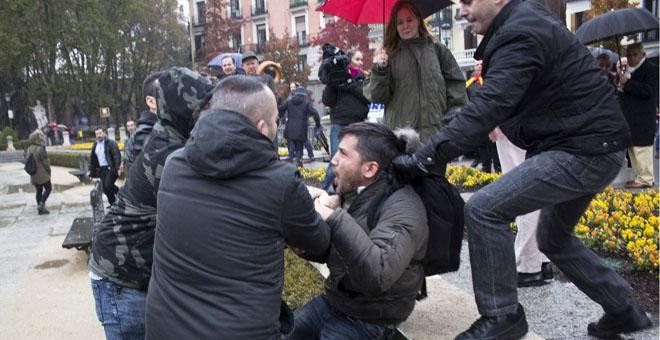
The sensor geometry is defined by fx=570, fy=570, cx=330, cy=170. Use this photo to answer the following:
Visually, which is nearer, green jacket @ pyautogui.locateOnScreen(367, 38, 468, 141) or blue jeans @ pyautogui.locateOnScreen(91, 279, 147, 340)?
blue jeans @ pyautogui.locateOnScreen(91, 279, 147, 340)

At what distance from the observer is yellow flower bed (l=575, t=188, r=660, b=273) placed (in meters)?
3.73

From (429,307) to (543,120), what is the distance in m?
1.22

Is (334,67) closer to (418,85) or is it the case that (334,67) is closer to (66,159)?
(418,85)

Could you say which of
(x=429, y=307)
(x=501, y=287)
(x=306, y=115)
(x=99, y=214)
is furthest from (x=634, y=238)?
(x=306, y=115)

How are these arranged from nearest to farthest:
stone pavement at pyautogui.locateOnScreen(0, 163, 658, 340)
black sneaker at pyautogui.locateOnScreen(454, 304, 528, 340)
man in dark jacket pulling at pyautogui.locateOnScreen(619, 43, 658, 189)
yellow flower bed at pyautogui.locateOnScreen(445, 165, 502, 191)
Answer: black sneaker at pyautogui.locateOnScreen(454, 304, 528, 340) < stone pavement at pyautogui.locateOnScreen(0, 163, 658, 340) < man in dark jacket pulling at pyautogui.locateOnScreen(619, 43, 658, 189) < yellow flower bed at pyautogui.locateOnScreen(445, 165, 502, 191)

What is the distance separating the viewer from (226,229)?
6.06 ft

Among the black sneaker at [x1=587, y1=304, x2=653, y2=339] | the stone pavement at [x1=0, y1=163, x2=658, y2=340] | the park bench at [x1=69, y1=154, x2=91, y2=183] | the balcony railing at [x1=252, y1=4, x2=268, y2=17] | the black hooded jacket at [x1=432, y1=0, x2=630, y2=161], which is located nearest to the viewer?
the black hooded jacket at [x1=432, y1=0, x2=630, y2=161]

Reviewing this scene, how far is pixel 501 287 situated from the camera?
2436 millimetres

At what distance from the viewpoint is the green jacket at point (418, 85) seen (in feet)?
12.8

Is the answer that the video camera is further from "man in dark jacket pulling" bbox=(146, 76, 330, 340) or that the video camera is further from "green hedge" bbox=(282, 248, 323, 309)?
"man in dark jacket pulling" bbox=(146, 76, 330, 340)

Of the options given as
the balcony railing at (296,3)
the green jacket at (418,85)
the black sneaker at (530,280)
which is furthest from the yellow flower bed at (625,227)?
the balcony railing at (296,3)

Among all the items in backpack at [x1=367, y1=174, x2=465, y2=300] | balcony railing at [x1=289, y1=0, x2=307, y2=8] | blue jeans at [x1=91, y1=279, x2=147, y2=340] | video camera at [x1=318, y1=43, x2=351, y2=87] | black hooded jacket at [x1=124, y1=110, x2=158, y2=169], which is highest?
balcony railing at [x1=289, y1=0, x2=307, y2=8]

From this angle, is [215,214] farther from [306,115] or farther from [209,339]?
[306,115]

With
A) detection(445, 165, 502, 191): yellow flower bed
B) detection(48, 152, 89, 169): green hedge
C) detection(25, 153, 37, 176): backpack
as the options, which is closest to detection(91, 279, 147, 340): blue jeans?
detection(445, 165, 502, 191): yellow flower bed
